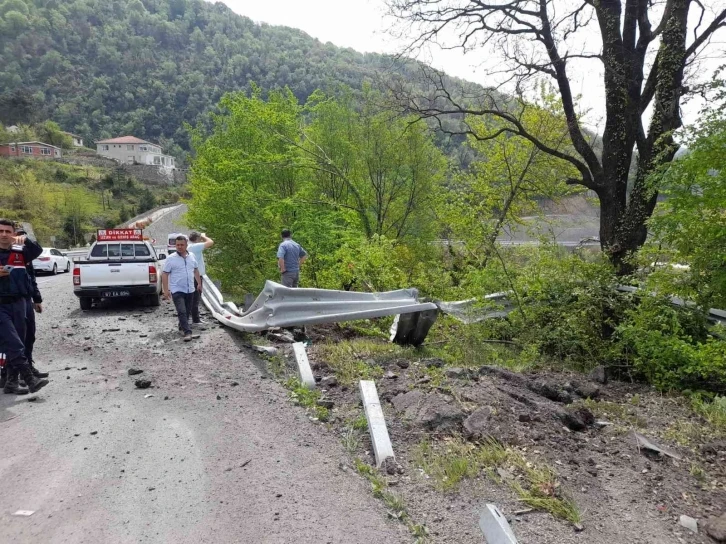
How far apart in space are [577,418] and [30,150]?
11885 cm

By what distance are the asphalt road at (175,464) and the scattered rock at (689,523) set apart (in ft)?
5.48

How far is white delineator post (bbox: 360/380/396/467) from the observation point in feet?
12.8

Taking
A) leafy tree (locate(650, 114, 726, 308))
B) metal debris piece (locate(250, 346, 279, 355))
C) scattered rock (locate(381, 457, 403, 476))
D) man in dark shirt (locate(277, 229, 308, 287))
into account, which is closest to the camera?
scattered rock (locate(381, 457, 403, 476))

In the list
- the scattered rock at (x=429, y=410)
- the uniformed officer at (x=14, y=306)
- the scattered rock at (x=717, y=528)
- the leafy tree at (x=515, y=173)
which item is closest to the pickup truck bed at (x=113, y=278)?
the uniformed officer at (x=14, y=306)

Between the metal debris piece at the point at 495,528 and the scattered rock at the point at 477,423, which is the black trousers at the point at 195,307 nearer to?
the scattered rock at the point at 477,423

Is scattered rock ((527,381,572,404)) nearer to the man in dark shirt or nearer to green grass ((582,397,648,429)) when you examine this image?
green grass ((582,397,648,429))

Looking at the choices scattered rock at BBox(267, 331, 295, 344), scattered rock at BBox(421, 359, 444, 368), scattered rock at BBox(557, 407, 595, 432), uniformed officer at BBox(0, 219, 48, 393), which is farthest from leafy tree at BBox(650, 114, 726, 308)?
uniformed officer at BBox(0, 219, 48, 393)

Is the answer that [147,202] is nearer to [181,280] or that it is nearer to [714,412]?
[181,280]

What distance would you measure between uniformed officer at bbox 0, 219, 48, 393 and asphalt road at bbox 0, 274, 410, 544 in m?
0.25

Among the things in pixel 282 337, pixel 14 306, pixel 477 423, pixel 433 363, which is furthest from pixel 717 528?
pixel 14 306

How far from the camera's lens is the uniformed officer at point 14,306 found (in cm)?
575

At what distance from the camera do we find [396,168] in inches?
692

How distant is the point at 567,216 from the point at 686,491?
16654mm

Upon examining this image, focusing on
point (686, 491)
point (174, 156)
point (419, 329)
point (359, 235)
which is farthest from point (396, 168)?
point (174, 156)
